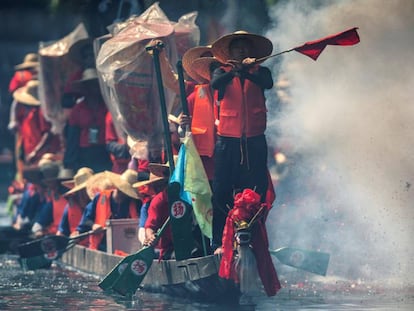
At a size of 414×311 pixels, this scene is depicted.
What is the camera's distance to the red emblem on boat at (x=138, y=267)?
14.7 metres

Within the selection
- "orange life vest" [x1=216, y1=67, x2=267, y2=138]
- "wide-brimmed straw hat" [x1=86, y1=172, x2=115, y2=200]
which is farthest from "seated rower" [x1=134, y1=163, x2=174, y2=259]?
"wide-brimmed straw hat" [x1=86, y1=172, x2=115, y2=200]

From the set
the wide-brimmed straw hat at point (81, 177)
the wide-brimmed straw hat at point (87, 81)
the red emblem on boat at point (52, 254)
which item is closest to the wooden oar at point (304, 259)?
the red emblem on boat at point (52, 254)

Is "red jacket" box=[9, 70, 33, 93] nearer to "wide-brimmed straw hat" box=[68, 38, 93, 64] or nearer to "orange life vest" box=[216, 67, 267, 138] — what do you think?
"wide-brimmed straw hat" box=[68, 38, 93, 64]

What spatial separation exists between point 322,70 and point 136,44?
2.29 meters

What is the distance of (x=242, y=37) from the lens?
14.3m

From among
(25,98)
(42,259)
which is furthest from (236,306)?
(25,98)

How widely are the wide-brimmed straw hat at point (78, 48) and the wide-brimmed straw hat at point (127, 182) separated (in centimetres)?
421

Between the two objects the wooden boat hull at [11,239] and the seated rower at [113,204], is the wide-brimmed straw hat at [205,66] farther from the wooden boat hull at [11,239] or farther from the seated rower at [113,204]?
the wooden boat hull at [11,239]

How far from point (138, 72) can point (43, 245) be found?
284 cm

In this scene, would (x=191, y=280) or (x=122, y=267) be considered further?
(x=122, y=267)

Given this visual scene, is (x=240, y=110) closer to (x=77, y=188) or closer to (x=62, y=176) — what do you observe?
(x=77, y=188)

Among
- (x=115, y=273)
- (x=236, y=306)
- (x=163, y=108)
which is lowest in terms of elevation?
(x=236, y=306)

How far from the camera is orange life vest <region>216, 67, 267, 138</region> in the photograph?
1420 centimetres

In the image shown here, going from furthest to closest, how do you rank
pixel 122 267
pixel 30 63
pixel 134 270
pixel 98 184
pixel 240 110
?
pixel 30 63
pixel 98 184
pixel 122 267
pixel 134 270
pixel 240 110
